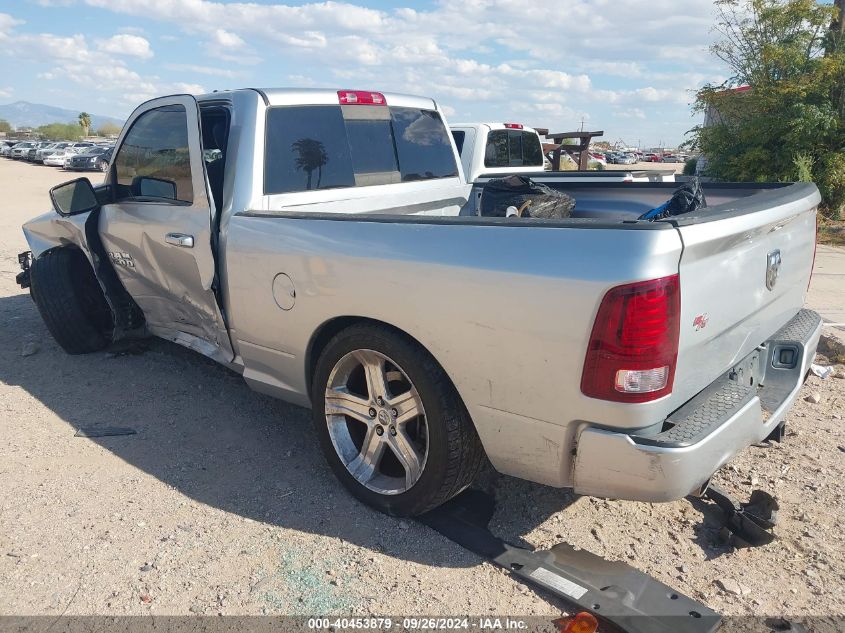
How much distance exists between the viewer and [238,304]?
3.59 metres

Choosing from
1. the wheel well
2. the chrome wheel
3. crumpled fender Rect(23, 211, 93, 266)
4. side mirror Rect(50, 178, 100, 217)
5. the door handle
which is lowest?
the chrome wheel

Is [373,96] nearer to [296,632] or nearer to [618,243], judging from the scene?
[618,243]

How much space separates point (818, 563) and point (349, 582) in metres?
2.01

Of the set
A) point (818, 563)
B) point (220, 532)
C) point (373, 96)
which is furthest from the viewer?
point (373, 96)

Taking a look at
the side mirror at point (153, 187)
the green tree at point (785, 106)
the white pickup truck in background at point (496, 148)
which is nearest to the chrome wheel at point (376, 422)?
the side mirror at point (153, 187)

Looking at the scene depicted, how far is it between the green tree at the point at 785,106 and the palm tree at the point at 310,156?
12.1 meters

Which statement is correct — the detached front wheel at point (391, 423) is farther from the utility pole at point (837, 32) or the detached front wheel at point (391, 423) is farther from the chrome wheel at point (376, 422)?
the utility pole at point (837, 32)

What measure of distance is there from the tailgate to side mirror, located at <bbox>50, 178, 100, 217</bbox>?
12.4 ft

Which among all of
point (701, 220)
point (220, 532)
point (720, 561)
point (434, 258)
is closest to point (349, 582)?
point (220, 532)

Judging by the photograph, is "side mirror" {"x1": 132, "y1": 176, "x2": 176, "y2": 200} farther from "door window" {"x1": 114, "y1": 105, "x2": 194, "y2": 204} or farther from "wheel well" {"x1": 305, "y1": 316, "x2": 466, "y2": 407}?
"wheel well" {"x1": 305, "y1": 316, "x2": 466, "y2": 407}

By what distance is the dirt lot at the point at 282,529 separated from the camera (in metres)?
2.66

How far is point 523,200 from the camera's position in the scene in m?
4.45

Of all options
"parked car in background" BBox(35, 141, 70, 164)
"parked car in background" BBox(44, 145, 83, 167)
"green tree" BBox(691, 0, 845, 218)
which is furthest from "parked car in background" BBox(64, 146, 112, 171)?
"green tree" BBox(691, 0, 845, 218)

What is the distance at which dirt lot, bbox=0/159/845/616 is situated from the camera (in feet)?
8.73
